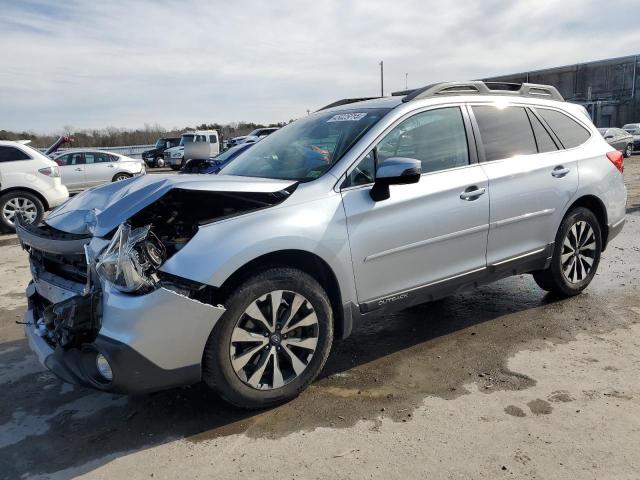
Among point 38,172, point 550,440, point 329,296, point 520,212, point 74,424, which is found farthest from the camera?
point 38,172

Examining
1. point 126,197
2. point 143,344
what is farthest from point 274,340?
point 126,197

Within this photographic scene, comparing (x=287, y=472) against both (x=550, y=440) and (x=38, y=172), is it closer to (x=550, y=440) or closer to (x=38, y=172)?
(x=550, y=440)

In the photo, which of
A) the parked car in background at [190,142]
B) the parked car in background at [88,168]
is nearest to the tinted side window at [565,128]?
the parked car in background at [88,168]

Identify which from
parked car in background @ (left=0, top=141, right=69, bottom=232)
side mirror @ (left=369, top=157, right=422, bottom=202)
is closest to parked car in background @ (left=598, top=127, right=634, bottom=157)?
parked car in background @ (left=0, top=141, right=69, bottom=232)

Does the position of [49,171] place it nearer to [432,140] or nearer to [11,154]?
[11,154]

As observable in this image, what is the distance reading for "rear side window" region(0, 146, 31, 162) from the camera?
979 cm

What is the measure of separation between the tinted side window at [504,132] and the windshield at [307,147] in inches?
35.1

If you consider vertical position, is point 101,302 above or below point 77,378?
above

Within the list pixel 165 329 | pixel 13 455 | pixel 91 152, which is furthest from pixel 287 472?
pixel 91 152

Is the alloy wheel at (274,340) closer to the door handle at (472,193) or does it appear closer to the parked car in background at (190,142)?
the door handle at (472,193)

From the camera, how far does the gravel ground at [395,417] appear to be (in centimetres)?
256

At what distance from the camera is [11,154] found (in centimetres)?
988

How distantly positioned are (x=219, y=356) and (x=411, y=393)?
122cm

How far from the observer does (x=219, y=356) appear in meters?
2.79
